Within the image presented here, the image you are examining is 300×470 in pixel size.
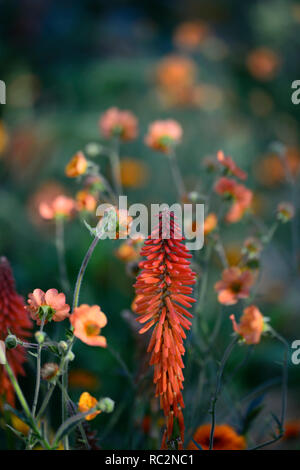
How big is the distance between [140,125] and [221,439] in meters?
2.22

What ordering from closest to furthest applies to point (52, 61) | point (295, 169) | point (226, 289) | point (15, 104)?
point (226, 289) < point (295, 169) < point (15, 104) < point (52, 61)

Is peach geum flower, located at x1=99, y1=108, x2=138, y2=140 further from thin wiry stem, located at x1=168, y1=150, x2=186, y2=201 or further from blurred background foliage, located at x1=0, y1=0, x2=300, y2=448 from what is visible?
blurred background foliage, located at x1=0, y1=0, x2=300, y2=448

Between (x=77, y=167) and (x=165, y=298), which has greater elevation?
(x=77, y=167)

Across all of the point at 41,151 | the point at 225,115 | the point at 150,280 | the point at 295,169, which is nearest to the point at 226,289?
the point at 150,280

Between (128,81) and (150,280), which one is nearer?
(150,280)

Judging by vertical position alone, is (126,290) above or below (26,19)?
below

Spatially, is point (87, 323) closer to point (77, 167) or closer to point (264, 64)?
point (77, 167)

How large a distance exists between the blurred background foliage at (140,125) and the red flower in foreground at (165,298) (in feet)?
1.70

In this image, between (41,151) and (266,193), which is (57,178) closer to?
(41,151)

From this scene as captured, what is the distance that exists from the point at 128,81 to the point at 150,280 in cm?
250

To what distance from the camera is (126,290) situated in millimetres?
1556

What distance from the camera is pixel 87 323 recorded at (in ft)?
1.90

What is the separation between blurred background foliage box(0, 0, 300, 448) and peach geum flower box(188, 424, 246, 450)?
1.14 ft

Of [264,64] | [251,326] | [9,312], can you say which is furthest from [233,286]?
[264,64]
